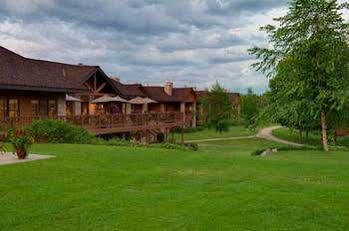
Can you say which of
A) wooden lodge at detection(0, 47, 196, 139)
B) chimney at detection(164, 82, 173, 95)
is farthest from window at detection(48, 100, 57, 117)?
chimney at detection(164, 82, 173, 95)

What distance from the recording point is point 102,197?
10.1 metres

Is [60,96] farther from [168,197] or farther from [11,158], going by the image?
[168,197]

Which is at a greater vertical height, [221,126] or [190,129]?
[221,126]

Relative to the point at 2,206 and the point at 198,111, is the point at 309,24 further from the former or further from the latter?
the point at 198,111

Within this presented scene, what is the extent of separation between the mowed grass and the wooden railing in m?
11.2

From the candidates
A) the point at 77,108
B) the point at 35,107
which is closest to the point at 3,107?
the point at 35,107

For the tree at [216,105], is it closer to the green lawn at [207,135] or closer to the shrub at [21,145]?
the green lawn at [207,135]

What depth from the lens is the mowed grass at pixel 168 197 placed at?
26.9ft

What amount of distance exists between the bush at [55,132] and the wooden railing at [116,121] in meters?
1.04

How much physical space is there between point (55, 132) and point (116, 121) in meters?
10.3

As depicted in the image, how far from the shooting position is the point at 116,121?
1375 inches

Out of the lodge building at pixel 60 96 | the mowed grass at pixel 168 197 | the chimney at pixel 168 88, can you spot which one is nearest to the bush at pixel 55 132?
the lodge building at pixel 60 96

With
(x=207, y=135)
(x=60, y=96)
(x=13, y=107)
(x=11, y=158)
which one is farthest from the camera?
(x=207, y=135)

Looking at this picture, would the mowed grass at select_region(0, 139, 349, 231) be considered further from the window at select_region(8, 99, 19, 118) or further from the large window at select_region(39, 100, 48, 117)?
the large window at select_region(39, 100, 48, 117)
